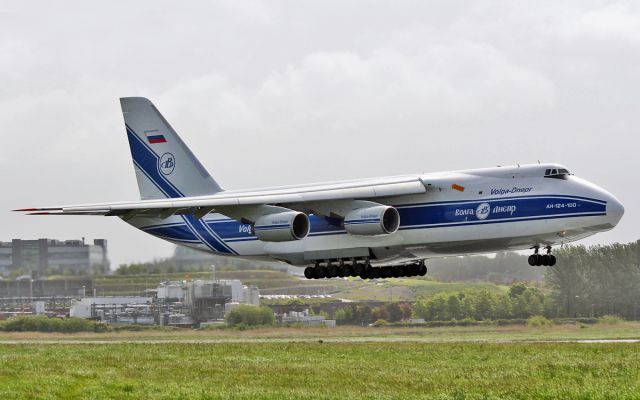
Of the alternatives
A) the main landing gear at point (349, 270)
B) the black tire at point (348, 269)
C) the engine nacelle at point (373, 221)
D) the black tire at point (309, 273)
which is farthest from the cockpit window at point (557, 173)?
the black tire at point (309, 273)

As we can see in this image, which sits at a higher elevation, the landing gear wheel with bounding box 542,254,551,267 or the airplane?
the airplane

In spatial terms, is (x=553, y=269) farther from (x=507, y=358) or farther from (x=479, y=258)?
(x=507, y=358)

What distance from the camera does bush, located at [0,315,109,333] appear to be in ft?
149

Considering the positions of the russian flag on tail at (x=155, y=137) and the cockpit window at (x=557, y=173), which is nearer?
the cockpit window at (x=557, y=173)

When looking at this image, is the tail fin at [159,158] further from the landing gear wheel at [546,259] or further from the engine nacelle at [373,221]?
the landing gear wheel at [546,259]

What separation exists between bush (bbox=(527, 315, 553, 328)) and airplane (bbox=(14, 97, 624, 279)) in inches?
379

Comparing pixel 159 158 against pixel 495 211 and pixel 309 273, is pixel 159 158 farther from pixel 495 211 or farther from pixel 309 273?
pixel 495 211

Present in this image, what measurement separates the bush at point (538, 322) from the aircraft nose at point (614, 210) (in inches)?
568

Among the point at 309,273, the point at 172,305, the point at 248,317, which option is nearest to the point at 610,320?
the point at 248,317

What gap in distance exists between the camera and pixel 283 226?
109 ft

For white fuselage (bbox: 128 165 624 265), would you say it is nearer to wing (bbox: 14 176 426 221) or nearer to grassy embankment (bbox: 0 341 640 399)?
wing (bbox: 14 176 426 221)

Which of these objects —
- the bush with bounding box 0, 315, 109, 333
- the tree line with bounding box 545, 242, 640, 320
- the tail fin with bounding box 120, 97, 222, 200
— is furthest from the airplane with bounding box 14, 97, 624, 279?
the tree line with bounding box 545, 242, 640, 320

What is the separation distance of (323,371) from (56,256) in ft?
81.0

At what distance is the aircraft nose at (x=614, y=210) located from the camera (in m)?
30.9
